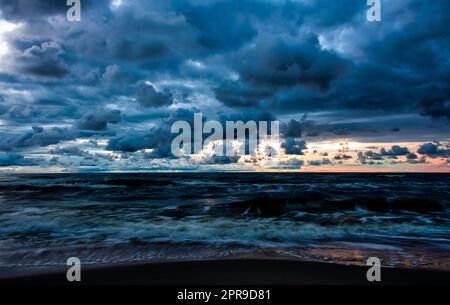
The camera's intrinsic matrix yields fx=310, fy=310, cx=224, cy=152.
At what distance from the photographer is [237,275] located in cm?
548

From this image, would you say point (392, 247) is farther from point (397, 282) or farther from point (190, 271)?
point (190, 271)

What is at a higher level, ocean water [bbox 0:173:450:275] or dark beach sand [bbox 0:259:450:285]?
dark beach sand [bbox 0:259:450:285]

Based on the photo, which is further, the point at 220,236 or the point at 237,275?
the point at 220,236

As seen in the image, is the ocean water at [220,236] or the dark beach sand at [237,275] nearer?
the dark beach sand at [237,275]

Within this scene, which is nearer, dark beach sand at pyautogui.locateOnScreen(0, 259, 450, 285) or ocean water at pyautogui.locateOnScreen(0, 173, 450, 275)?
dark beach sand at pyautogui.locateOnScreen(0, 259, 450, 285)

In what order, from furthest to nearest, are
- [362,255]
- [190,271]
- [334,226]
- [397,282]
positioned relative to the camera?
1. [334,226]
2. [362,255]
3. [190,271]
4. [397,282]

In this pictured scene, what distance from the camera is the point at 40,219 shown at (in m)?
12.1

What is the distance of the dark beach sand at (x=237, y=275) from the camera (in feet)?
16.9

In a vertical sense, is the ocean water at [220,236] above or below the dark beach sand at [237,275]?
below

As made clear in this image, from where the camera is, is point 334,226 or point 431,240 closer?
point 431,240

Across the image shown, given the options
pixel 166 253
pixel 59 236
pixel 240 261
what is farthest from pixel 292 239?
pixel 59 236

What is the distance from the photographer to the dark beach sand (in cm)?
516

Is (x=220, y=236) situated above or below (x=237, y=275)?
below
